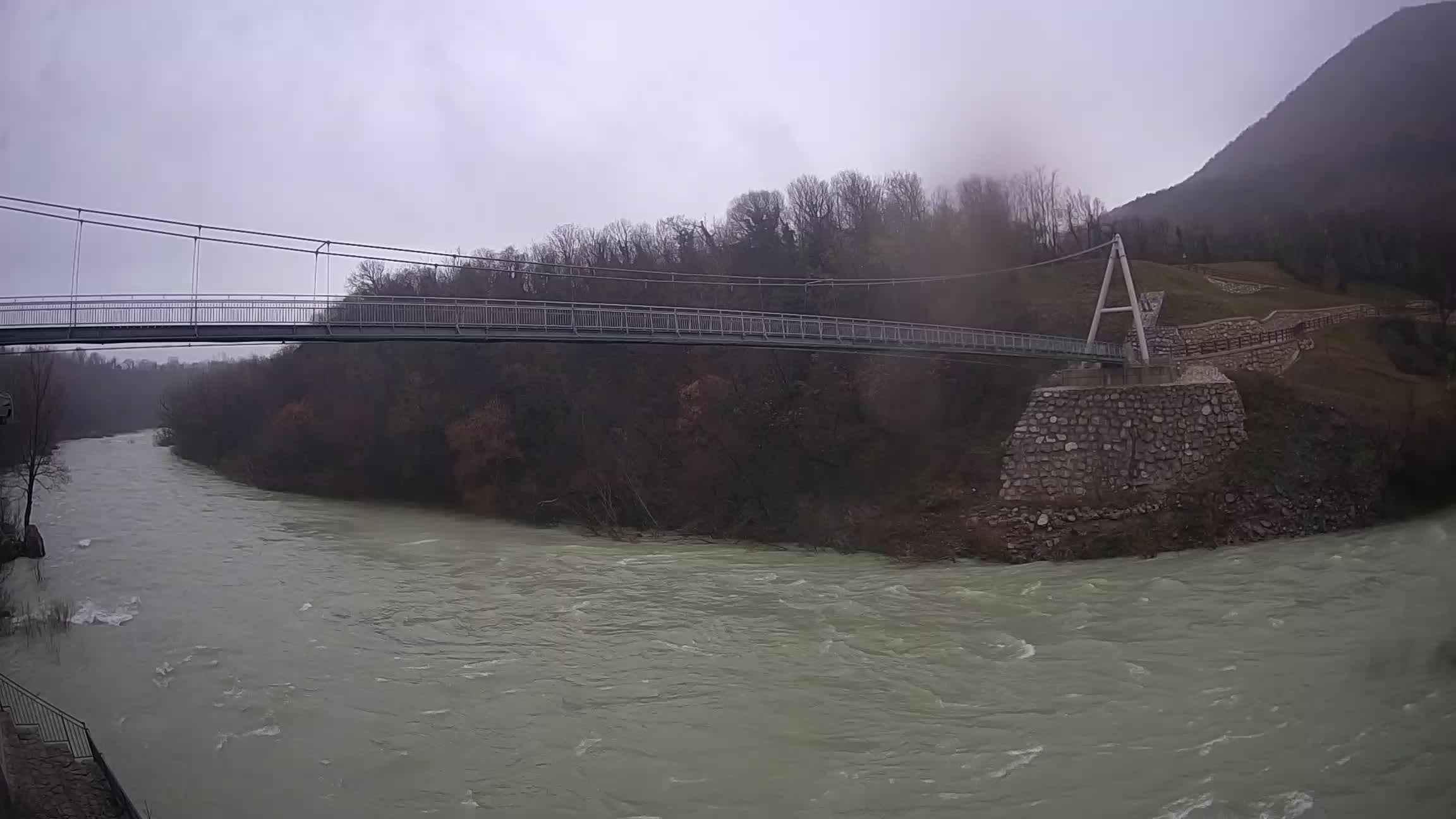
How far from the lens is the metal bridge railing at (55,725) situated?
362 inches

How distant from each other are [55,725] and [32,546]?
15439mm

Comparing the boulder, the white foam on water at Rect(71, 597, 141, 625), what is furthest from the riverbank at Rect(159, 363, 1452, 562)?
the boulder

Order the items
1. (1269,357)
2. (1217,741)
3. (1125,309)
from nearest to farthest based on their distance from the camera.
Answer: (1217,741), (1125,309), (1269,357)

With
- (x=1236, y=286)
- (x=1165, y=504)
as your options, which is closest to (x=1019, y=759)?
(x=1165, y=504)

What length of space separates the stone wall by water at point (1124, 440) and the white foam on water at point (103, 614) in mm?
21362

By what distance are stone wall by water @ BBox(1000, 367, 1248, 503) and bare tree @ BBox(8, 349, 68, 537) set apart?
29.5 m

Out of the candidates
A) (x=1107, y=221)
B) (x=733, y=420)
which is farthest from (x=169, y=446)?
(x=1107, y=221)

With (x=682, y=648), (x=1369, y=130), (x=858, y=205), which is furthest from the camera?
(x=858, y=205)

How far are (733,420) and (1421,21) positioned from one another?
22.1 metres

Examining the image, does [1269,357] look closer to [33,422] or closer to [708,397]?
[708,397]

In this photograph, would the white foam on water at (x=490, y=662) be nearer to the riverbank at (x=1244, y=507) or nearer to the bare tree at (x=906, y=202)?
→ the riverbank at (x=1244, y=507)

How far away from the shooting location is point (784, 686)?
11875mm

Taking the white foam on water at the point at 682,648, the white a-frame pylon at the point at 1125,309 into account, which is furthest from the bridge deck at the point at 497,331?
the white foam on water at the point at 682,648

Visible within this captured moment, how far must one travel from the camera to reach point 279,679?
1320 centimetres
